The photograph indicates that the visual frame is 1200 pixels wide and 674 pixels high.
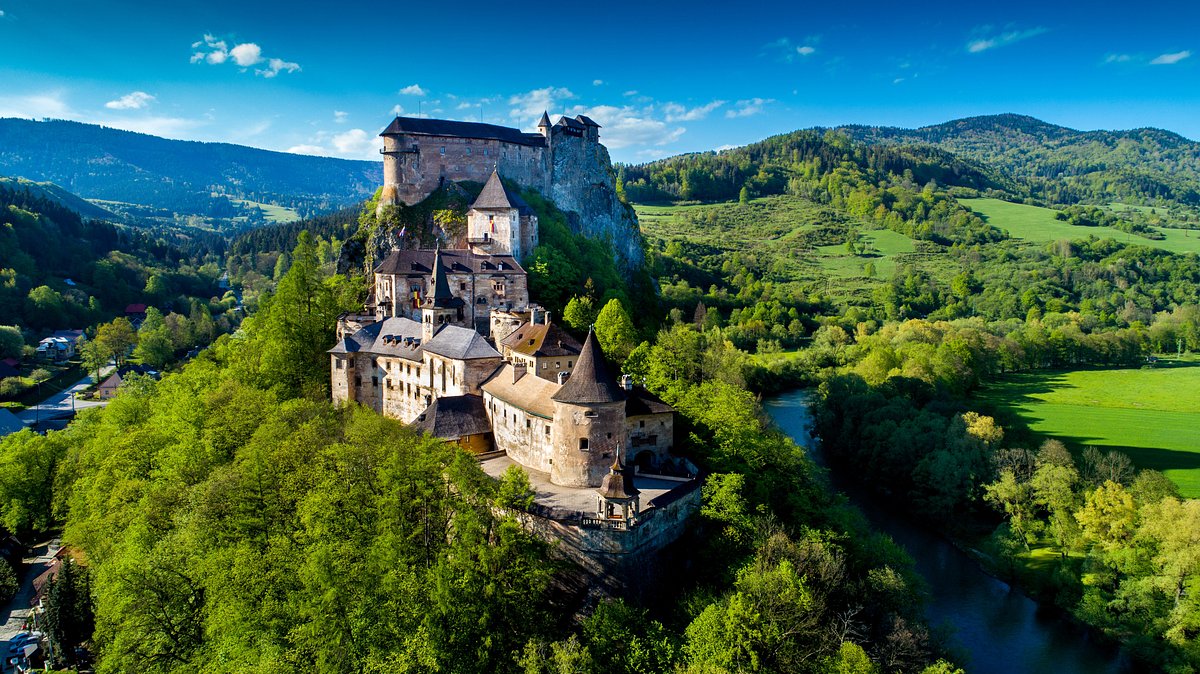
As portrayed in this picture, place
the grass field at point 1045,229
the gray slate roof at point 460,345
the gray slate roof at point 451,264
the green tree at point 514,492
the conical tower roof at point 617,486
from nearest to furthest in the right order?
1. the green tree at point 514,492
2. the conical tower roof at point 617,486
3. the gray slate roof at point 460,345
4. the gray slate roof at point 451,264
5. the grass field at point 1045,229

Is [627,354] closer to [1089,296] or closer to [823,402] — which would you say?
[823,402]

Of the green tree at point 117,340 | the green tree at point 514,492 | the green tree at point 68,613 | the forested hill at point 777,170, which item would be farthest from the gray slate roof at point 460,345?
the forested hill at point 777,170

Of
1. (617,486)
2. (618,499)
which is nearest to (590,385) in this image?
(617,486)

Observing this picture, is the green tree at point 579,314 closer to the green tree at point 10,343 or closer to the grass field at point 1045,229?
Result: the green tree at point 10,343

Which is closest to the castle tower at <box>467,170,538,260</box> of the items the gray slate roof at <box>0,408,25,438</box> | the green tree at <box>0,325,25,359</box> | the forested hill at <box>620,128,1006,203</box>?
the gray slate roof at <box>0,408,25,438</box>

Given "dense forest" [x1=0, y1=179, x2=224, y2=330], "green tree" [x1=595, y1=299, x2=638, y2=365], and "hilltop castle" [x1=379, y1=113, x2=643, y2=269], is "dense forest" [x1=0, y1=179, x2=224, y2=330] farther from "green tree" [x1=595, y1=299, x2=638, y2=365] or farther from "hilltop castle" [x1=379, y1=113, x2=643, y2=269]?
"green tree" [x1=595, y1=299, x2=638, y2=365]
